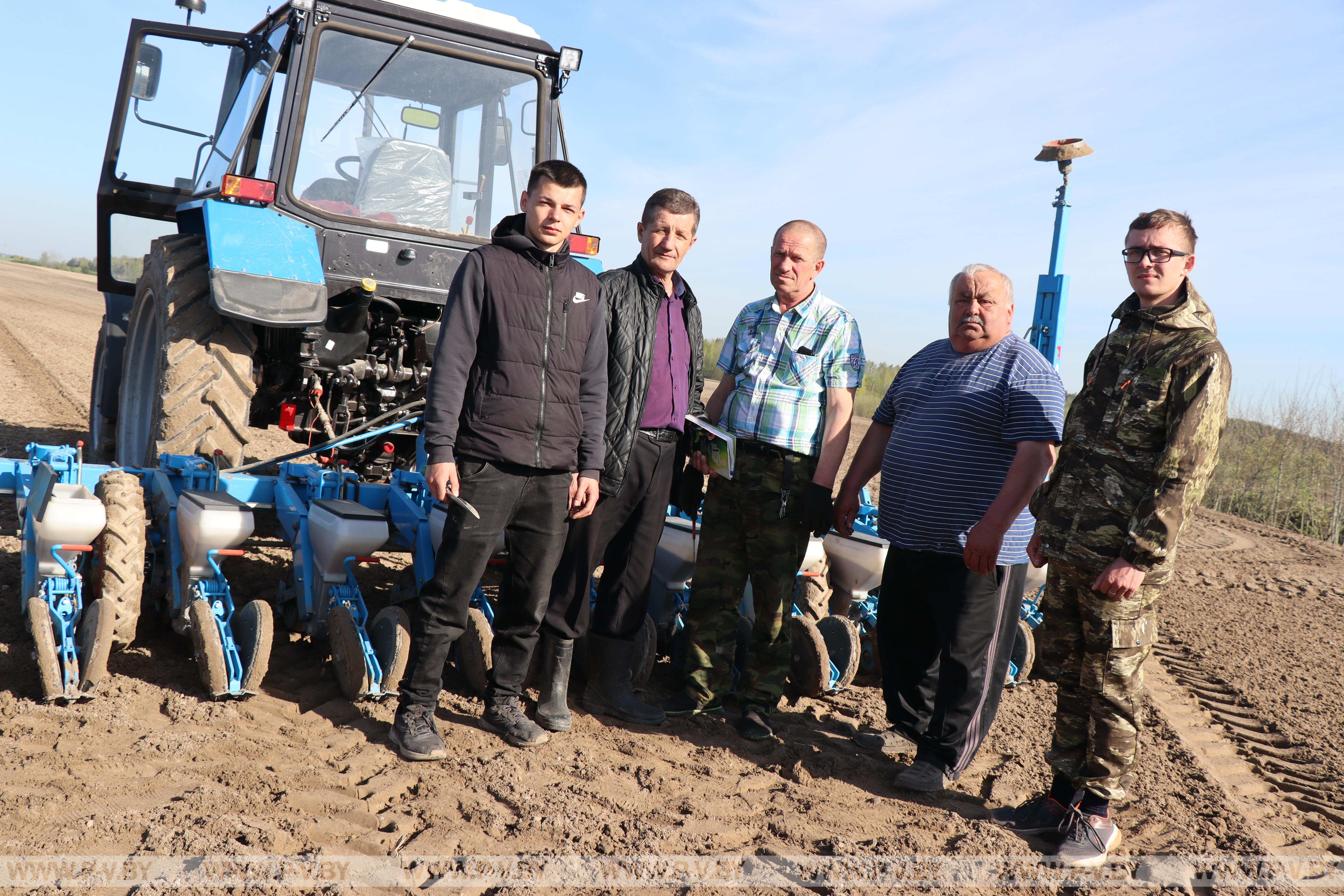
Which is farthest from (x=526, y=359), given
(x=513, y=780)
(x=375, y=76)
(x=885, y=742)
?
(x=375, y=76)

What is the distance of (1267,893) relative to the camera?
8.15 ft

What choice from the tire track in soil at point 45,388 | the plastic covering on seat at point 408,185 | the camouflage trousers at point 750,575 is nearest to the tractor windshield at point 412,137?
the plastic covering on seat at point 408,185

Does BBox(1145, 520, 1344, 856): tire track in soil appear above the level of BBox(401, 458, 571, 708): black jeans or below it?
below

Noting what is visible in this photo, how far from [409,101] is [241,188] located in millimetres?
1086

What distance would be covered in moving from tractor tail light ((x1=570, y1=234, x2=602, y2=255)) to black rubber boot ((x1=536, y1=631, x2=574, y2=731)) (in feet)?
7.86

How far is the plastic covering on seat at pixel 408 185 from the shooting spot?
4445 mm

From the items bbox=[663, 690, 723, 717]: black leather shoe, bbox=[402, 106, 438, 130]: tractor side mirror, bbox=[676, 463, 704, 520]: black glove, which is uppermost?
bbox=[402, 106, 438, 130]: tractor side mirror

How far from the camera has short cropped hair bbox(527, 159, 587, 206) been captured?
2.77 metres

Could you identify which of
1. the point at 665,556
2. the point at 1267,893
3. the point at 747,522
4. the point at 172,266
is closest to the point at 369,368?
the point at 172,266

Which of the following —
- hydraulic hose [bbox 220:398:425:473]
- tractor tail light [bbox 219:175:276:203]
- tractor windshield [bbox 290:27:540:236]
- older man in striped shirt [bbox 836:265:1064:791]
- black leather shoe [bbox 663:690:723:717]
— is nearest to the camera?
older man in striped shirt [bbox 836:265:1064:791]

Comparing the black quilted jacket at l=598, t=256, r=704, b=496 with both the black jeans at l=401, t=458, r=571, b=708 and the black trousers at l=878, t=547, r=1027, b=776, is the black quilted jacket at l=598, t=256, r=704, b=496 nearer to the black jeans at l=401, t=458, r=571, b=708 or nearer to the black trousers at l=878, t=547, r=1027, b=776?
the black jeans at l=401, t=458, r=571, b=708

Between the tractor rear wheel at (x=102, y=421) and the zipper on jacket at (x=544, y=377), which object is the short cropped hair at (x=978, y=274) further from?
the tractor rear wheel at (x=102, y=421)

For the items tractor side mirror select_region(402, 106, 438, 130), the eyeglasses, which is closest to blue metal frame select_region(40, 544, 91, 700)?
tractor side mirror select_region(402, 106, 438, 130)

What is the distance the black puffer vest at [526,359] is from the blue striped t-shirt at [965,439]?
3.60 feet
